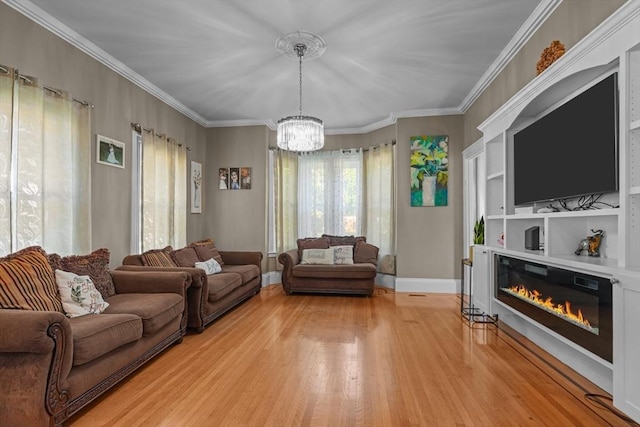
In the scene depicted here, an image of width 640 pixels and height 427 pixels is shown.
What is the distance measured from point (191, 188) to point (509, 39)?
4805 mm

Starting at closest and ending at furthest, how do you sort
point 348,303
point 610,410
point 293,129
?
point 610,410
point 293,129
point 348,303

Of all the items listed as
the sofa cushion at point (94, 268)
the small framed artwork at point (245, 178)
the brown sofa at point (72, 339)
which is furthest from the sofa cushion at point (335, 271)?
the sofa cushion at point (94, 268)

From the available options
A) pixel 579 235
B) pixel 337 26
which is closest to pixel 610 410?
pixel 579 235

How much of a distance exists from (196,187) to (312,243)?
2.19m

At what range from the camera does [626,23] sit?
6.36 feet

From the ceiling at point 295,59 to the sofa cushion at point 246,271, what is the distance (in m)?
2.47

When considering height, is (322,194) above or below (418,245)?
above

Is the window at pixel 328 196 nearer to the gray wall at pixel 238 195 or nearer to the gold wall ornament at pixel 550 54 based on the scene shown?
the gray wall at pixel 238 195

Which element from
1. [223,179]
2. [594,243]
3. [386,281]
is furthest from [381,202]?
[594,243]

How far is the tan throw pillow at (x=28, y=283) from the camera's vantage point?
224 centimetres

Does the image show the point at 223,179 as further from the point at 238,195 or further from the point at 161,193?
the point at 161,193

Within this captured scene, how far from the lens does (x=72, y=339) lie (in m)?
2.04

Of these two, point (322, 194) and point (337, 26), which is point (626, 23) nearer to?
point (337, 26)

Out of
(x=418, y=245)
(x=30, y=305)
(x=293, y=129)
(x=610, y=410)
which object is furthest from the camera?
(x=418, y=245)
